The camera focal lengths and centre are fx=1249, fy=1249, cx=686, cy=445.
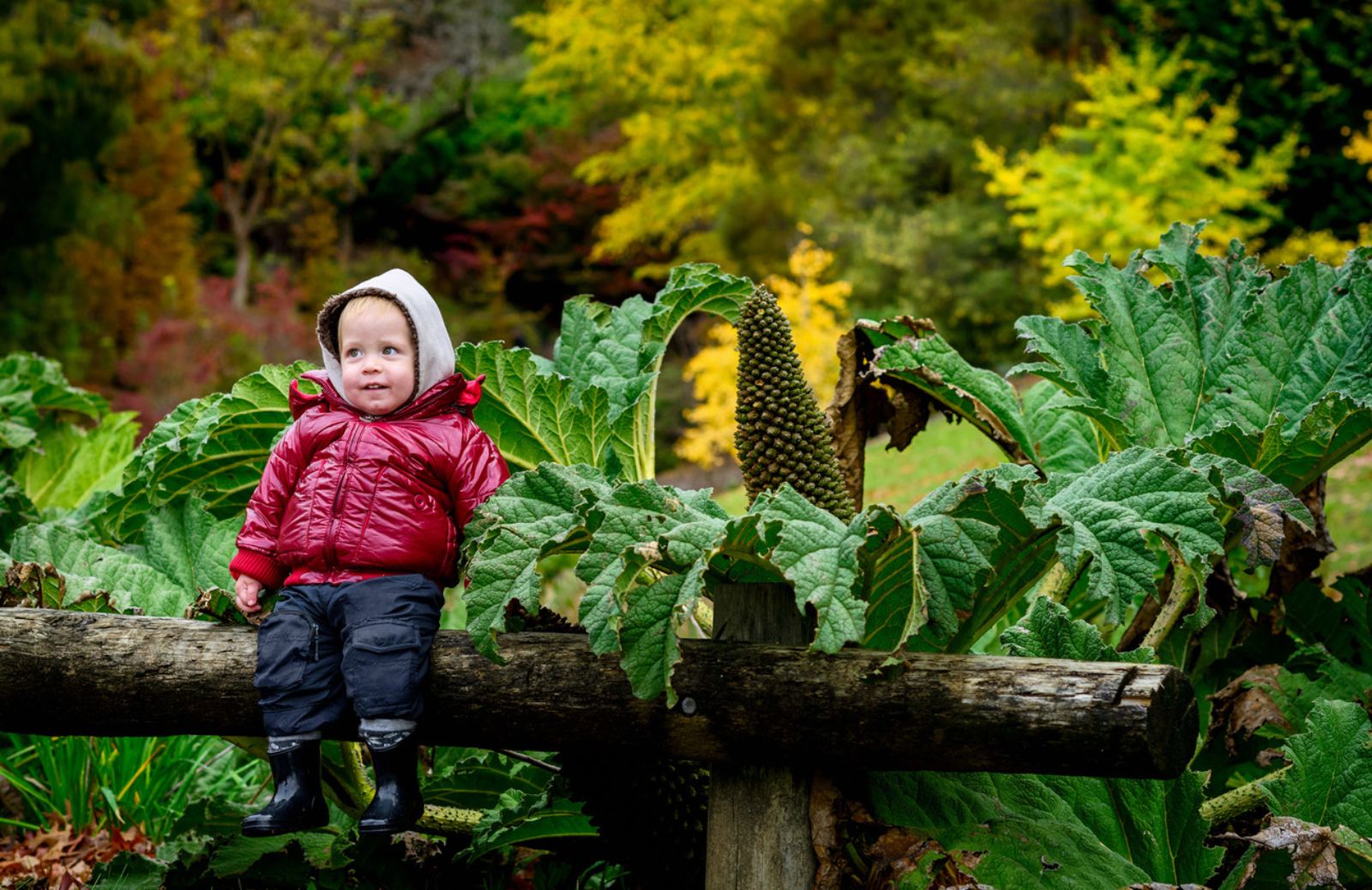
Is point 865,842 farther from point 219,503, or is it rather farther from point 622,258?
point 622,258

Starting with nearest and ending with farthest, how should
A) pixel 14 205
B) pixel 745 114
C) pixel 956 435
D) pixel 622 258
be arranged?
pixel 14 205, pixel 956 435, pixel 745 114, pixel 622 258

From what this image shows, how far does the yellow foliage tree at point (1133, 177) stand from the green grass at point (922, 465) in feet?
5.53

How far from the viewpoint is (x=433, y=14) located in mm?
24188

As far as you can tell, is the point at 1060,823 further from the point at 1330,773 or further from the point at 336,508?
the point at 336,508

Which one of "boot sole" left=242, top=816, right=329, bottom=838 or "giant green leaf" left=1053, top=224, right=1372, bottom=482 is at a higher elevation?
"giant green leaf" left=1053, top=224, right=1372, bottom=482

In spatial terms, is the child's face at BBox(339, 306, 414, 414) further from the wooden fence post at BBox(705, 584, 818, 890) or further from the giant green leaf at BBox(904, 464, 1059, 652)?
the giant green leaf at BBox(904, 464, 1059, 652)

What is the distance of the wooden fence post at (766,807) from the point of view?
1.84 meters

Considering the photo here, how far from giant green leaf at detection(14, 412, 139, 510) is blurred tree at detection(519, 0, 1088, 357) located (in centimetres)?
1079

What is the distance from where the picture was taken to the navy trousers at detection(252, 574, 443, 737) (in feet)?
6.17

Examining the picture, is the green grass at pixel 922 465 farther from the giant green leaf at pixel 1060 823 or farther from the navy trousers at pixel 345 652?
the navy trousers at pixel 345 652

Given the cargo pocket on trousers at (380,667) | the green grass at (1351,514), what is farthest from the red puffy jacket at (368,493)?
the green grass at (1351,514)

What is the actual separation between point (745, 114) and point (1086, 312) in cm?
670

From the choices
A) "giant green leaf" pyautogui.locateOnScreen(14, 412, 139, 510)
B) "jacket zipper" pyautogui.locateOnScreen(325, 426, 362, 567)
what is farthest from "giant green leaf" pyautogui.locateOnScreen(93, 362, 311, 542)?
"giant green leaf" pyautogui.locateOnScreen(14, 412, 139, 510)

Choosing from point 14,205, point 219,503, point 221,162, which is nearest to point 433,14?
point 221,162
